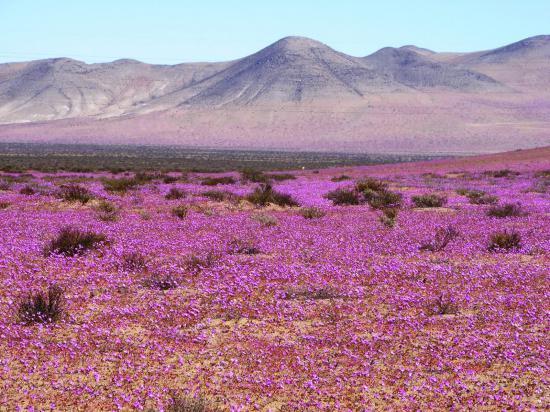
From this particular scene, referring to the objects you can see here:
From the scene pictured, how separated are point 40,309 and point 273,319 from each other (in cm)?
300

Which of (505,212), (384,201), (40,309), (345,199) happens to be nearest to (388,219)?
(505,212)

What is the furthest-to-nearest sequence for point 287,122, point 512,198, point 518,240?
1. point 287,122
2. point 512,198
3. point 518,240

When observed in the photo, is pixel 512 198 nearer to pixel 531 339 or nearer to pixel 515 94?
pixel 531 339

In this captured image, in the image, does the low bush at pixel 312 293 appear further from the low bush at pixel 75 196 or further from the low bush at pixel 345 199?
the low bush at pixel 75 196

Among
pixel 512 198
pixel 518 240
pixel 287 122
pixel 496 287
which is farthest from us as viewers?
pixel 287 122

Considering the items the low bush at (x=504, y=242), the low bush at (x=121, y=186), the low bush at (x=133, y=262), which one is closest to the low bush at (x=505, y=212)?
the low bush at (x=504, y=242)

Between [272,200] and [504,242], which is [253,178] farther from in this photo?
[504,242]

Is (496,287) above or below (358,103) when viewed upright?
below

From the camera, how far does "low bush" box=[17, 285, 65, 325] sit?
7.07m

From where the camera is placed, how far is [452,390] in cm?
562

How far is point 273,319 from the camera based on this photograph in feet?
24.9

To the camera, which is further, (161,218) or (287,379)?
(161,218)

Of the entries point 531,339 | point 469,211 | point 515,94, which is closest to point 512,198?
point 469,211

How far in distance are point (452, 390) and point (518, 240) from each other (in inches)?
296
